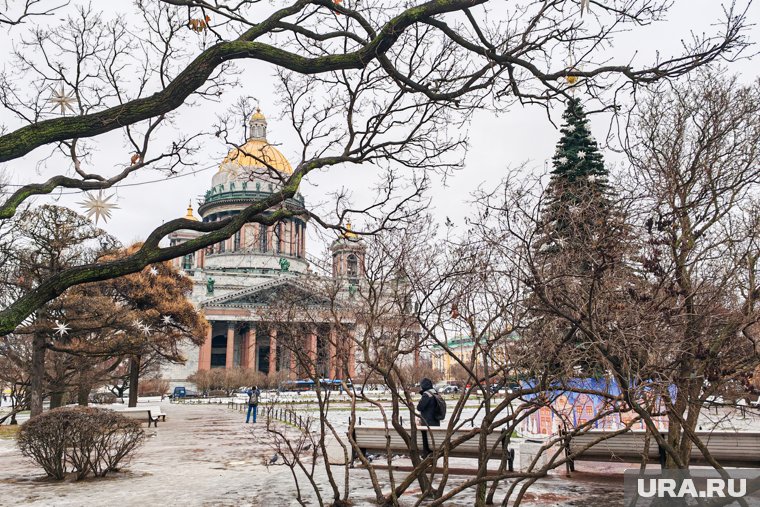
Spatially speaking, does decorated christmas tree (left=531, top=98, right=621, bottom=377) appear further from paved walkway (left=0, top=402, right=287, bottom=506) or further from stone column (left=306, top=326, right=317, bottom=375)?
paved walkway (left=0, top=402, right=287, bottom=506)

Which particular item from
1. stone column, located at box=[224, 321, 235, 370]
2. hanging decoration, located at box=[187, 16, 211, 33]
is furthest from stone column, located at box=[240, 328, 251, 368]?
hanging decoration, located at box=[187, 16, 211, 33]

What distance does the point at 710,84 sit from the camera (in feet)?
28.7

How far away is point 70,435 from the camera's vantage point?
454 inches

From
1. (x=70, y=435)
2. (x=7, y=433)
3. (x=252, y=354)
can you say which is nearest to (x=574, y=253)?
(x=70, y=435)

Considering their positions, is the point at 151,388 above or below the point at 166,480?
above

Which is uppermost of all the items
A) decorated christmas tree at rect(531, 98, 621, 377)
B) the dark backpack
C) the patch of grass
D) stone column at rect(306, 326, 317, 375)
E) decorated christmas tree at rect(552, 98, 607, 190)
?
decorated christmas tree at rect(552, 98, 607, 190)

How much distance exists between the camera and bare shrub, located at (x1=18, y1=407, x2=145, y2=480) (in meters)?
11.4

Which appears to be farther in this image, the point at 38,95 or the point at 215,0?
the point at 38,95

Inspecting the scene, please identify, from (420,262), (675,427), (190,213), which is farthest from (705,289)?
(190,213)

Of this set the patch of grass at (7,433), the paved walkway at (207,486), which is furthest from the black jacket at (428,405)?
the patch of grass at (7,433)

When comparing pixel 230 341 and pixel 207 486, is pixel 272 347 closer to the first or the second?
pixel 230 341

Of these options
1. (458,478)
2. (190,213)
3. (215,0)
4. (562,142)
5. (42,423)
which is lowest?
(458,478)

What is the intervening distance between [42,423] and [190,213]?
8149cm

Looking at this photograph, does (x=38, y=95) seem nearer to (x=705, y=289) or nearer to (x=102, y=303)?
(x=705, y=289)
